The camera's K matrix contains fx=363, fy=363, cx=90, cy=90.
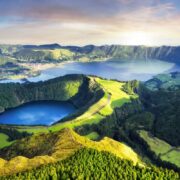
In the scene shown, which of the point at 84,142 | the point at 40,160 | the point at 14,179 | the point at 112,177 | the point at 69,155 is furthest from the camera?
the point at 84,142

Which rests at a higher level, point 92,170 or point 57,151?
point 92,170

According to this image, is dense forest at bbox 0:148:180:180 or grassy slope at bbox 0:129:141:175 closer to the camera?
dense forest at bbox 0:148:180:180

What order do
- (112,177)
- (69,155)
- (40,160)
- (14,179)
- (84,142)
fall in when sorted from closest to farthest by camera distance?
(14,179), (112,177), (40,160), (69,155), (84,142)

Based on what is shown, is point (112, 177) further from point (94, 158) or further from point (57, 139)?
point (57, 139)

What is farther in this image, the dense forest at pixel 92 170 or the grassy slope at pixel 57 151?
the grassy slope at pixel 57 151

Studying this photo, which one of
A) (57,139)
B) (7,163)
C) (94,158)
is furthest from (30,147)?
(94,158)

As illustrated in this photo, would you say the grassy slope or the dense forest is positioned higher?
the dense forest

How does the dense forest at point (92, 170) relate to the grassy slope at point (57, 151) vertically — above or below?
above

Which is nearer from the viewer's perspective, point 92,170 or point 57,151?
point 92,170
